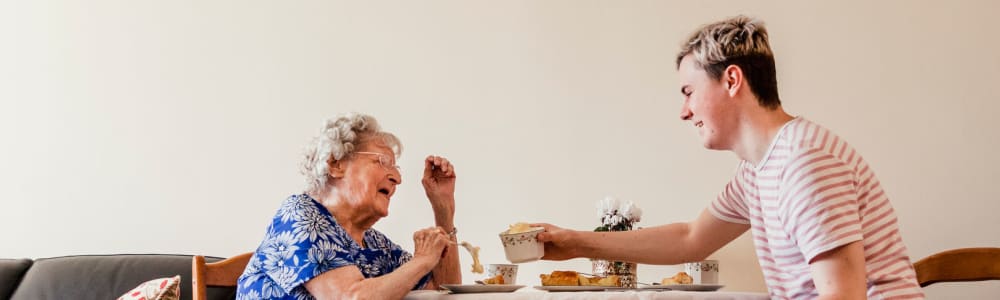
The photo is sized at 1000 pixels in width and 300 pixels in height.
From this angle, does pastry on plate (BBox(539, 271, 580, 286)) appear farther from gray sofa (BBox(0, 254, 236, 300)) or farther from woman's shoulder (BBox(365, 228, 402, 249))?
gray sofa (BBox(0, 254, 236, 300))

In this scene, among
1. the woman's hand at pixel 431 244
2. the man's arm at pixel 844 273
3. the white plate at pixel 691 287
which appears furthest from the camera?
the woman's hand at pixel 431 244

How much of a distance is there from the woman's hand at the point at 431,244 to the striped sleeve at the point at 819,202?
0.86 m

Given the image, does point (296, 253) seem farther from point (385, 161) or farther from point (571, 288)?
point (571, 288)

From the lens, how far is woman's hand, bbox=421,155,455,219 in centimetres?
256

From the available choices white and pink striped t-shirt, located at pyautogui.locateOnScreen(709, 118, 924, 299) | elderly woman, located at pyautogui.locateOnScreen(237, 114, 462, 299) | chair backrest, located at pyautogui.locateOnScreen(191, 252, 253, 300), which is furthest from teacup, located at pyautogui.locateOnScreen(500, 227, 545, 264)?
chair backrest, located at pyautogui.locateOnScreen(191, 252, 253, 300)

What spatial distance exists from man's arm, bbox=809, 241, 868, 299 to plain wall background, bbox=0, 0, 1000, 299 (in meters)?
1.40

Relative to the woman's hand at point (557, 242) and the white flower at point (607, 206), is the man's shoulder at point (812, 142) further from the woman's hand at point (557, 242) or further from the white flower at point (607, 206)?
the white flower at point (607, 206)

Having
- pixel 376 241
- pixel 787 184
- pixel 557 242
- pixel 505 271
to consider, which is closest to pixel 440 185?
pixel 376 241

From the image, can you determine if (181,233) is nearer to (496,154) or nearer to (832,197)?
(496,154)

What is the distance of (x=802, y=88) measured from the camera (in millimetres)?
2898

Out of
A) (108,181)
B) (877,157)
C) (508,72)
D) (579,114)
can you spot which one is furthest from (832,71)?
(108,181)

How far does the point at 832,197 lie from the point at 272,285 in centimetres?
118

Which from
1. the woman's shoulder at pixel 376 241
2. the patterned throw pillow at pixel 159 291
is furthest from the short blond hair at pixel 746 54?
the patterned throw pillow at pixel 159 291

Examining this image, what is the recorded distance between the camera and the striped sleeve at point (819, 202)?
144 centimetres
